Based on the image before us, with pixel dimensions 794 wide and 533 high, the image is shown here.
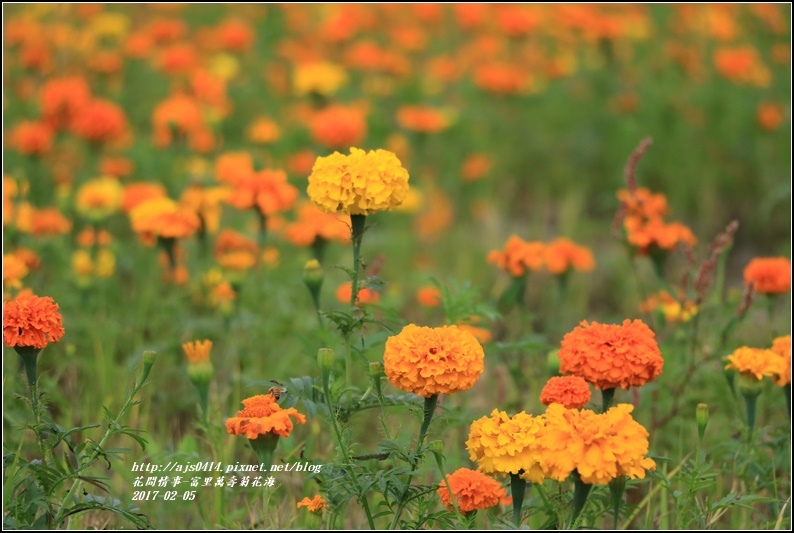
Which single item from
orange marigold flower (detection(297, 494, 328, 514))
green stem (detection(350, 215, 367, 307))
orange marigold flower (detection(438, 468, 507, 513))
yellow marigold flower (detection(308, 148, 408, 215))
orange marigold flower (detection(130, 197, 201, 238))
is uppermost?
yellow marigold flower (detection(308, 148, 408, 215))

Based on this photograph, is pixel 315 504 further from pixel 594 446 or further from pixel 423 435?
pixel 594 446

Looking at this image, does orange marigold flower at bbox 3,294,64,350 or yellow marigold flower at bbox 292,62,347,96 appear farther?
yellow marigold flower at bbox 292,62,347,96

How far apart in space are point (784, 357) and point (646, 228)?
0.66 meters

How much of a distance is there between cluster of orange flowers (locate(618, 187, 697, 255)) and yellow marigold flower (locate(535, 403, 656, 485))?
1.19 meters

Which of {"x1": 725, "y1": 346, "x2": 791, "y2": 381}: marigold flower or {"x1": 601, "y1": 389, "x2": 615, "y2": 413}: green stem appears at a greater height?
{"x1": 601, "y1": 389, "x2": 615, "y2": 413}: green stem

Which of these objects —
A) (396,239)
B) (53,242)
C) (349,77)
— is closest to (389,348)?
(53,242)

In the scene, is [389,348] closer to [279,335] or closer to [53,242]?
[279,335]

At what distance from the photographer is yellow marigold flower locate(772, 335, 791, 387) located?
2309 millimetres

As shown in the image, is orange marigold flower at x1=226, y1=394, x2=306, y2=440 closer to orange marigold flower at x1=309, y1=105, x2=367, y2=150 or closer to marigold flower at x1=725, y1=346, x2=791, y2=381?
marigold flower at x1=725, y1=346, x2=791, y2=381

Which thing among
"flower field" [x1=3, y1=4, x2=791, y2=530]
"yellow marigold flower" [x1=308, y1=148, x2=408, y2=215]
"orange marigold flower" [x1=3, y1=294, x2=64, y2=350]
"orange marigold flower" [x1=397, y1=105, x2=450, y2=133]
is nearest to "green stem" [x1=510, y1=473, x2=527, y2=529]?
"flower field" [x1=3, y1=4, x2=791, y2=530]

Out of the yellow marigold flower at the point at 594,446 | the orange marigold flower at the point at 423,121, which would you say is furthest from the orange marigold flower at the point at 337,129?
the yellow marigold flower at the point at 594,446

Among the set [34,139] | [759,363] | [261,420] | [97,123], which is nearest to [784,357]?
[759,363]

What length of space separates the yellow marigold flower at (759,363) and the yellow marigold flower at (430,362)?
81cm

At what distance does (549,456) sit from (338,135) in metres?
2.55
